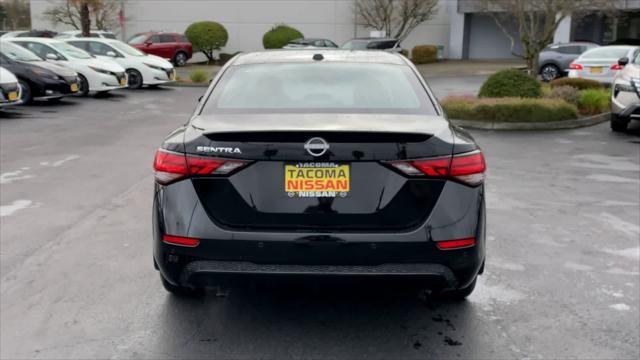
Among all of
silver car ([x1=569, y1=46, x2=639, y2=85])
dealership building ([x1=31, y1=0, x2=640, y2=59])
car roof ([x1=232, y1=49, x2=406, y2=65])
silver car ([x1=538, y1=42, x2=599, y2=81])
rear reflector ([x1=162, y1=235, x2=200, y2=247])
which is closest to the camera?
rear reflector ([x1=162, y1=235, x2=200, y2=247])

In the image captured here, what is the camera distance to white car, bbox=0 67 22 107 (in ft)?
48.4

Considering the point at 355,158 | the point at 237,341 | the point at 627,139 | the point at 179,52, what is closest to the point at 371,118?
the point at 355,158

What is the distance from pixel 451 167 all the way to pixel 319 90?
1.21m

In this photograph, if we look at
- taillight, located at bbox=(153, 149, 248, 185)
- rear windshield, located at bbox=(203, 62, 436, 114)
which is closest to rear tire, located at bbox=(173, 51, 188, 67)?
rear windshield, located at bbox=(203, 62, 436, 114)

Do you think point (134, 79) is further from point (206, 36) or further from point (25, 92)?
point (206, 36)

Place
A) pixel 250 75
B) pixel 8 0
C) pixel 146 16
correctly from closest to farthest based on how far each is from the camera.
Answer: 1. pixel 250 75
2. pixel 146 16
3. pixel 8 0

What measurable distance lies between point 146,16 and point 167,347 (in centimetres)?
4136

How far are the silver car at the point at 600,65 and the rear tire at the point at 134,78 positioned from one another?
13548 mm

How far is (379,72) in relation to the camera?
4770 mm

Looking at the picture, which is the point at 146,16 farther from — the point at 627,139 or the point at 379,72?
the point at 379,72

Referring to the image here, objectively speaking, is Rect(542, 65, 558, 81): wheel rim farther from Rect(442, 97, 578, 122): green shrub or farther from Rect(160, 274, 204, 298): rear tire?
Rect(160, 274, 204, 298): rear tire

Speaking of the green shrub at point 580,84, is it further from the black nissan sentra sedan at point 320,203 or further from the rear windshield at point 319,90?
the black nissan sentra sedan at point 320,203

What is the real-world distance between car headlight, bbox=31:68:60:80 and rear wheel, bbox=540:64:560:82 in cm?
1850

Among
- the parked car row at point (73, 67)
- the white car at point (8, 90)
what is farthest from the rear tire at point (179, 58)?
the white car at point (8, 90)
